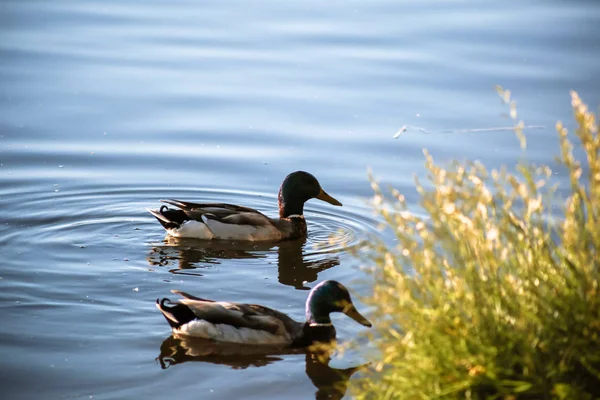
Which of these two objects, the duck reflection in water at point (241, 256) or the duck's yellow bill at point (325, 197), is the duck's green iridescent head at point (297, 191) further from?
the duck reflection in water at point (241, 256)

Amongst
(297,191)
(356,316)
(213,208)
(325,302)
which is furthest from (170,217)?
(356,316)

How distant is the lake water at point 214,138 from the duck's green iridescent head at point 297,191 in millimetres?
417

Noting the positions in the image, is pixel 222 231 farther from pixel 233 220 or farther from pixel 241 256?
pixel 241 256

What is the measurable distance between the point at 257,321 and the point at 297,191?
3.45 meters

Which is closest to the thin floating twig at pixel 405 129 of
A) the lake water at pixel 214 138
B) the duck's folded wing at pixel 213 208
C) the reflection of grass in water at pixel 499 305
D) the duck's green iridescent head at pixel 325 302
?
the lake water at pixel 214 138

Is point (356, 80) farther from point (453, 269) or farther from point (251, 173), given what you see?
point (453, 269)

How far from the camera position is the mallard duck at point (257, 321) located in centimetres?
884

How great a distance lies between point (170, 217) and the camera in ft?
38.7

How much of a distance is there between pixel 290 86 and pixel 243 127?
5.37ft

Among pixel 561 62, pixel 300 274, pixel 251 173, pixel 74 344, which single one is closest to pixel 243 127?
pixel 251 173

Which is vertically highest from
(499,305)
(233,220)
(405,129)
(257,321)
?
(405,129)

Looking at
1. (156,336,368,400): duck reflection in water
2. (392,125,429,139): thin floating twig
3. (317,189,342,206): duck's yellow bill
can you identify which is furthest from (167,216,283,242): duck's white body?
(156,336,368,400): duck reflection in water

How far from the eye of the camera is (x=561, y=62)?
16219 mm

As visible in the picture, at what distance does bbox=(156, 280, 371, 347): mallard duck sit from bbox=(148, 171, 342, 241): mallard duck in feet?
9.27
